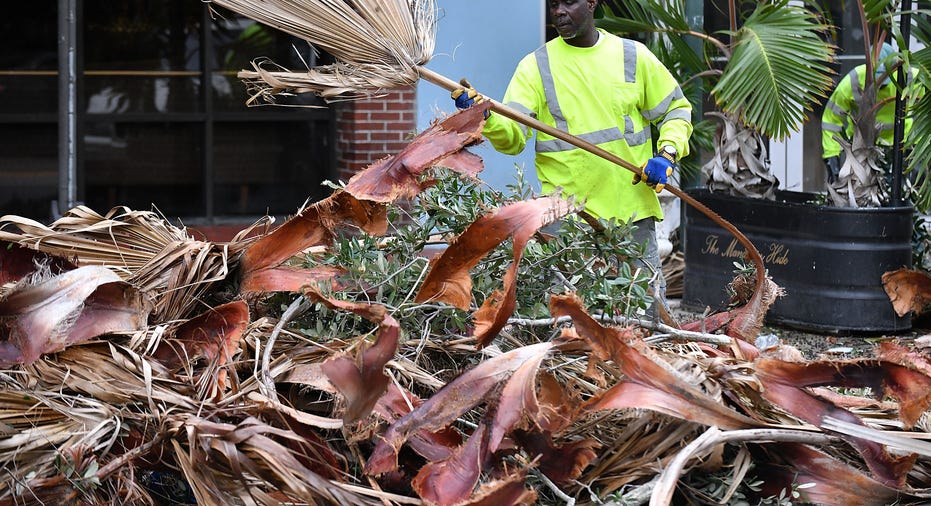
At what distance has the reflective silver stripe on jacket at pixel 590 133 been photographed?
4.94 m

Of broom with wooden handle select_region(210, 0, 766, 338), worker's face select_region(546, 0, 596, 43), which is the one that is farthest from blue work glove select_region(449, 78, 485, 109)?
worker's face select_region(546, 0, 596, 43)

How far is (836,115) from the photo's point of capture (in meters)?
8.23

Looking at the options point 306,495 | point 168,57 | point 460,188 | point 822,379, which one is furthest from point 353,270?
point 168,57

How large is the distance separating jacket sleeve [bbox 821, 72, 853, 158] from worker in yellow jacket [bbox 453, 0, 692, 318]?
333 centimetres

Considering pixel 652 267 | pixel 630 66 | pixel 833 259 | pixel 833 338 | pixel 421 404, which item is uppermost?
pixel 630 66

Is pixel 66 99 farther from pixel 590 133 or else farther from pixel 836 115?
pixel 836 115

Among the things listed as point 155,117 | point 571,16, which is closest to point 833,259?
point 571,16

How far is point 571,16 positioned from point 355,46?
177 centimetres

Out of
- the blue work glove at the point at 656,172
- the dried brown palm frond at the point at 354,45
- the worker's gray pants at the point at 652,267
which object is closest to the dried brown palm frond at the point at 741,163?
the worker's gray pants at the point at 652,267

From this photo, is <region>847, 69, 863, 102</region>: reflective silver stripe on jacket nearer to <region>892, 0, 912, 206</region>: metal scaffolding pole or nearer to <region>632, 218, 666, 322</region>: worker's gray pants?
<region>892, 0, 912, 206</region>: metal scaffolding pole

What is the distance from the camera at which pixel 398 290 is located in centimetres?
282

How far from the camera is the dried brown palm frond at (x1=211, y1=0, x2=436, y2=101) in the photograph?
129 inches

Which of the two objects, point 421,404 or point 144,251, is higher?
point 144,251

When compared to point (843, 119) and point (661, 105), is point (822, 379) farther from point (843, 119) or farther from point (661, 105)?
point (843, 119)
